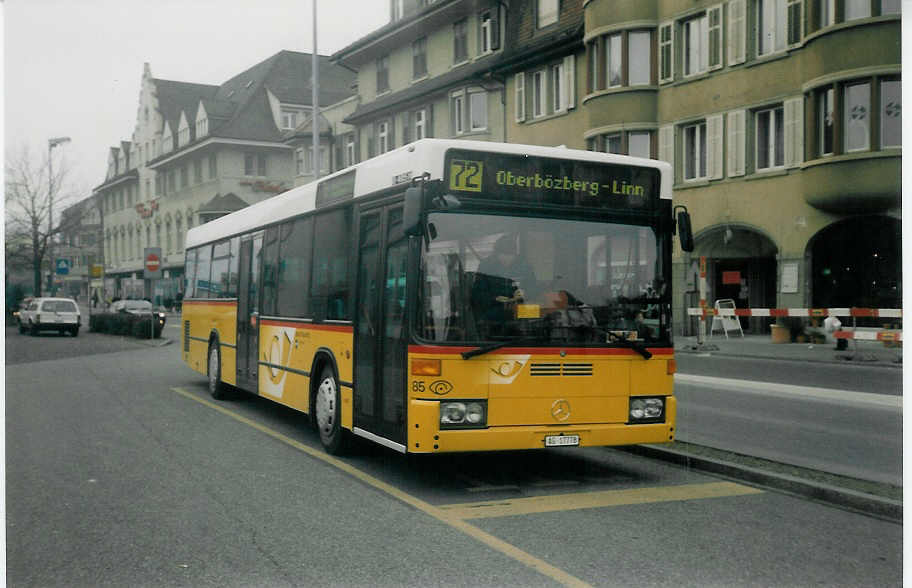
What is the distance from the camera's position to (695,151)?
94.8 ft

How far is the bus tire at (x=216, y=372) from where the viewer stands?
13750mm

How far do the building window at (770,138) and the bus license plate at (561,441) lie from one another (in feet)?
65.8

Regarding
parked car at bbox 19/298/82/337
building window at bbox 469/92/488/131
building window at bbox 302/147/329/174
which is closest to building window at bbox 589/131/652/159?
building window at bbox 469/92/488/131

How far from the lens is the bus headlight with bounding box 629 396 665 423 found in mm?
7625

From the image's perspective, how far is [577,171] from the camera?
7.66m

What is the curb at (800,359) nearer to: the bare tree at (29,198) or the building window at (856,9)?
the building window at (856,9)

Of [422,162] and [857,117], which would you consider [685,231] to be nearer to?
[422,162]

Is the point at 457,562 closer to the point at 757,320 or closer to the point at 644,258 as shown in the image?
the point at 644,258

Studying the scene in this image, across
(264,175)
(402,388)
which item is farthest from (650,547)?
(264,175)

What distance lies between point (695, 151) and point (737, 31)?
3.92 meters

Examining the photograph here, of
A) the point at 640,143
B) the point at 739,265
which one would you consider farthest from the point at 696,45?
the point at 739,265

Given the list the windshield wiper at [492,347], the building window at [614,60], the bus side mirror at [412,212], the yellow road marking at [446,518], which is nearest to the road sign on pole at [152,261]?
the building window at [614,60]

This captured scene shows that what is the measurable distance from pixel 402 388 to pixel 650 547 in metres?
2.34

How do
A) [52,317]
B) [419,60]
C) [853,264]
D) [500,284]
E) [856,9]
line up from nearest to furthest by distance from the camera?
[500,284] → [856,9] → [853,264] → [52,317] → [419,60]
